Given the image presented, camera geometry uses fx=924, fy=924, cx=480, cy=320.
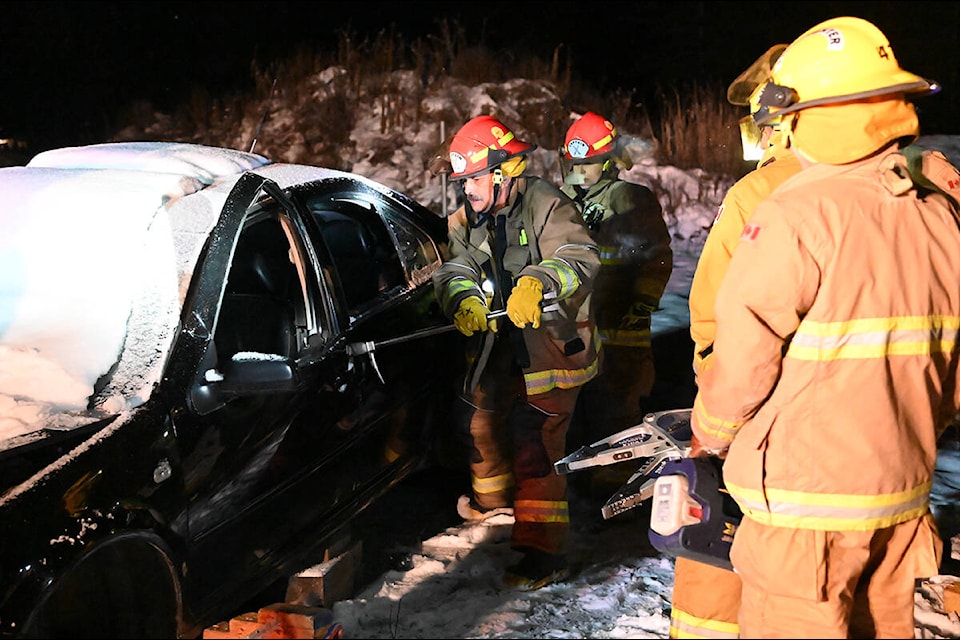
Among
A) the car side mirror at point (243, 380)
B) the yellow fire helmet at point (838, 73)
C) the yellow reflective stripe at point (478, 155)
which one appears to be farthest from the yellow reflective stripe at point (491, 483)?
the yellow fire helmet at point (838, 73)

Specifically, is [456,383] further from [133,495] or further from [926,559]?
[926,559]

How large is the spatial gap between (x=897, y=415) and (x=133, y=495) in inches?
77.1

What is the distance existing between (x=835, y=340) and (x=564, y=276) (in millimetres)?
1641

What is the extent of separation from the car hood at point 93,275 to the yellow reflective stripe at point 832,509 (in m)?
1.71

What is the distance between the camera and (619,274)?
5055mm

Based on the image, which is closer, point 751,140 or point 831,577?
point 831,577

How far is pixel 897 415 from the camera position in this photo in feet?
7.13

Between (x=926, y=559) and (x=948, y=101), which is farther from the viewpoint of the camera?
(x=948, y=101)

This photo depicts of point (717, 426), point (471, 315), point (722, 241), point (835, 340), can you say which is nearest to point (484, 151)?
point (471, 315)

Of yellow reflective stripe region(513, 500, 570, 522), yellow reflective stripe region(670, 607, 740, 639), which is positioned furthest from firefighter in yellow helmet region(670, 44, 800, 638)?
→ yellow reflective stripe region(513, 500, 570, 522)

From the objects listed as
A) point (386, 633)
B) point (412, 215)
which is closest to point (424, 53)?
point (412, 215)

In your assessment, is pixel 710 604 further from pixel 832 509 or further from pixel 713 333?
pixel 713 333

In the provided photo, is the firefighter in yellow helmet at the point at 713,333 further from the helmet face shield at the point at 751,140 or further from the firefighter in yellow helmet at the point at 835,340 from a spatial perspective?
the helmet face shield at the point at 751,140

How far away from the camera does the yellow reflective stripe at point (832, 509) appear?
217 centimetres
